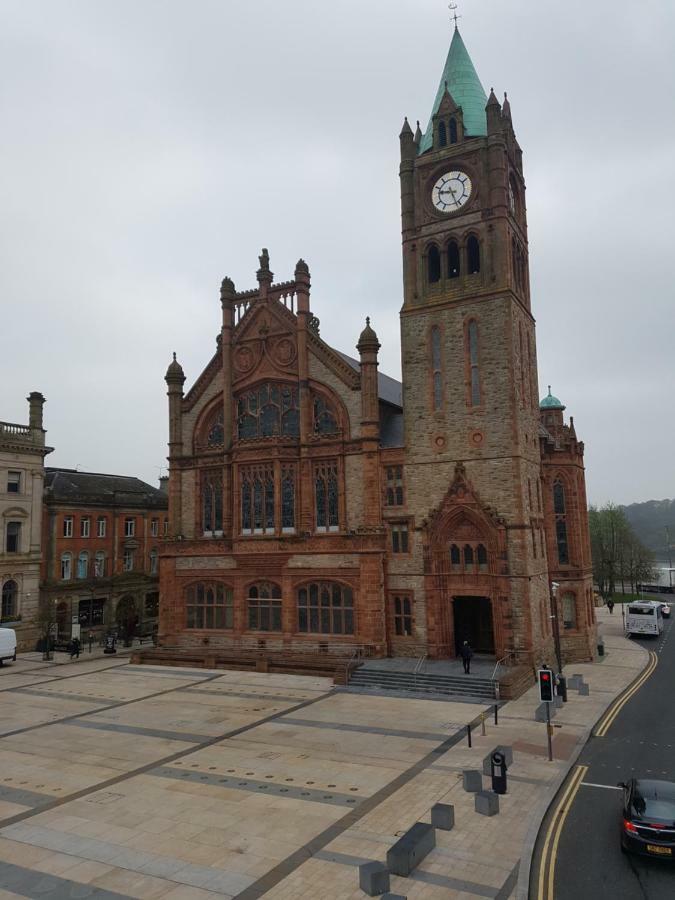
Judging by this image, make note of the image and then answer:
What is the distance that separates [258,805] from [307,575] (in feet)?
71.0

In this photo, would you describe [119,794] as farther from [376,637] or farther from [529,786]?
[376,637]

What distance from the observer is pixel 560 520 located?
42750 millimetres

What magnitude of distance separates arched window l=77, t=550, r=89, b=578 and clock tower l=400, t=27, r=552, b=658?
31145 mm

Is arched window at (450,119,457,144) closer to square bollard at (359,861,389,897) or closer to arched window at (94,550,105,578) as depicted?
square bollard at (359,861,389,897)

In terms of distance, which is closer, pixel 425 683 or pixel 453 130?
pixel 425 683

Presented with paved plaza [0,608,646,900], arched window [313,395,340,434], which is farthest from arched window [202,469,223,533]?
paved plaza [0,608,646,900]

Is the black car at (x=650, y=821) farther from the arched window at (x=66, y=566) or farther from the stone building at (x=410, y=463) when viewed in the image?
the arched window at (x=66, y=566)

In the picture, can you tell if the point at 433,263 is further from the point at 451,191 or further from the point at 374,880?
the point at 374,880

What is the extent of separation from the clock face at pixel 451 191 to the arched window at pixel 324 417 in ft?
44.6

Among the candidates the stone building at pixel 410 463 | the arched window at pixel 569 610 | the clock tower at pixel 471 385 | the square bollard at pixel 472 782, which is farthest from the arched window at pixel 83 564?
the square bollard at pixel 472 782

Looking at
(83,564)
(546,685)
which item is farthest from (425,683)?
(83,564)

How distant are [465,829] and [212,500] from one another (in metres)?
30.8

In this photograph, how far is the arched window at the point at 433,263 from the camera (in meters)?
40.2

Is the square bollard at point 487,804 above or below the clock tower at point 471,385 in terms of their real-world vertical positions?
below
